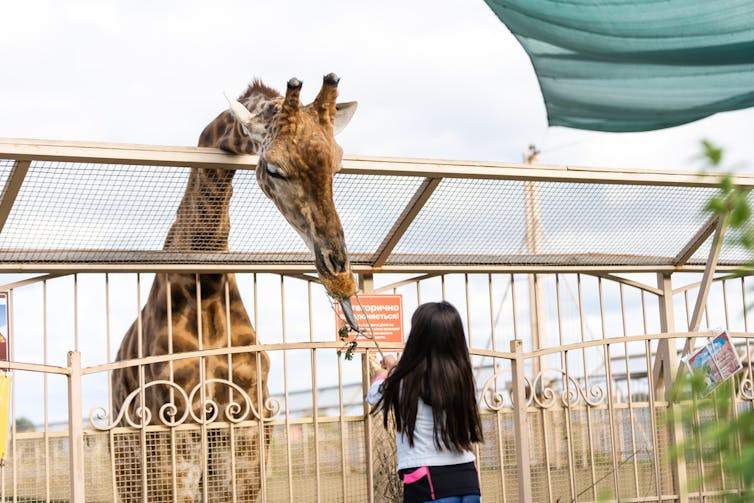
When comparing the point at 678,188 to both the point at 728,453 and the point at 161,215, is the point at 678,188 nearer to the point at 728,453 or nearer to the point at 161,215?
the point at 161,215

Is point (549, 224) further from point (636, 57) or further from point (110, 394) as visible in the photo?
point (110, 394)

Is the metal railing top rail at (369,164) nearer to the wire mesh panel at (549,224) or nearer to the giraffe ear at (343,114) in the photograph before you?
the wire mesh panel at (549,224)

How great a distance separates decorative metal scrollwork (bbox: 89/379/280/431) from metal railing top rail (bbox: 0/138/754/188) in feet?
3.91

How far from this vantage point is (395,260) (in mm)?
6375

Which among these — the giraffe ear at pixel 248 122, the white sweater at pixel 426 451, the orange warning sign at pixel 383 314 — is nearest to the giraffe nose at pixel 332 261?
the giraffe ear at pixel 248 122

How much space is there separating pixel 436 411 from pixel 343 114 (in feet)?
6.21

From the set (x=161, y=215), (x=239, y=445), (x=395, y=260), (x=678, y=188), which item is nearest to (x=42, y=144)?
(x=161, y=215)

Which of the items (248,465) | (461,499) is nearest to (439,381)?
(461,499)

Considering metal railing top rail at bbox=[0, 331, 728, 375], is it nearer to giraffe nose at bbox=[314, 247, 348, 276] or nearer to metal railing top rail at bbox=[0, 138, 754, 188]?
giraffe nose at bbox=[314, 247, 348, 276]

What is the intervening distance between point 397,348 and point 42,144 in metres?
2.14

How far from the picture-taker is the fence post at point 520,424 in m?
5.53

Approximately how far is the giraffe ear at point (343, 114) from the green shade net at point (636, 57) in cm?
96

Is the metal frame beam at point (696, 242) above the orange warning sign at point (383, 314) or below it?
above

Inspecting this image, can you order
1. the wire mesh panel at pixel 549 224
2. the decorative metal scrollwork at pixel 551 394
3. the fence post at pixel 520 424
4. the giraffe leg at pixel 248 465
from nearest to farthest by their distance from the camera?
the giraffe leg at pixel 248 465, the fence post at pixel 520 424, the decorative metal scrollwork at pixel 551 394, the wire mesh panel at pixel 549 224
